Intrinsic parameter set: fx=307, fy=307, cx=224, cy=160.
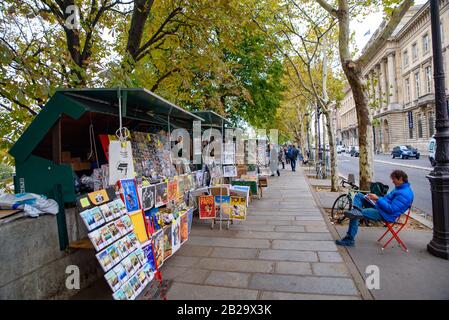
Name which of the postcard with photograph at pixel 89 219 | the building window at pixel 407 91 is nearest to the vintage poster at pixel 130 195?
the postcard with photograph at pixel 89 219

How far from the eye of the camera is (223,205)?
7109 millimetres

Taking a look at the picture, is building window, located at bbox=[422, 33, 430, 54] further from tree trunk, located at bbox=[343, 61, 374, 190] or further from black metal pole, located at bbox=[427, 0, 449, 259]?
black metal pole, located at bbox=[427, 0, 449, 259]

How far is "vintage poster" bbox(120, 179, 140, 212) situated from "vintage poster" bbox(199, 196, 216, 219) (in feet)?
9.81

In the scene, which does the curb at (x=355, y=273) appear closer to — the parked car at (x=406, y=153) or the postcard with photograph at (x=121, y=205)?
the postcard with photograph at (x=121, y=205)

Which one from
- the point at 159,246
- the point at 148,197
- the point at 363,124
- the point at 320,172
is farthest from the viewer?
the point at 320,172

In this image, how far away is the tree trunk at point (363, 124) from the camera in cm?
705

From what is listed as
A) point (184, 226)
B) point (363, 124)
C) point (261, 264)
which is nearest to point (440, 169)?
point (363, 124)

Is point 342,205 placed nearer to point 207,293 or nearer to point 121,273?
point 207,293

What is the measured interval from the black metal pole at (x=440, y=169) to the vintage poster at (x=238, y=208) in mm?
3494

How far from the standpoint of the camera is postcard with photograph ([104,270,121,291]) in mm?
3058

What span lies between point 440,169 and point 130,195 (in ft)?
16.0

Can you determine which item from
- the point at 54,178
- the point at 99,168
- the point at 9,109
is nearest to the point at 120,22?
the point at 9,109
